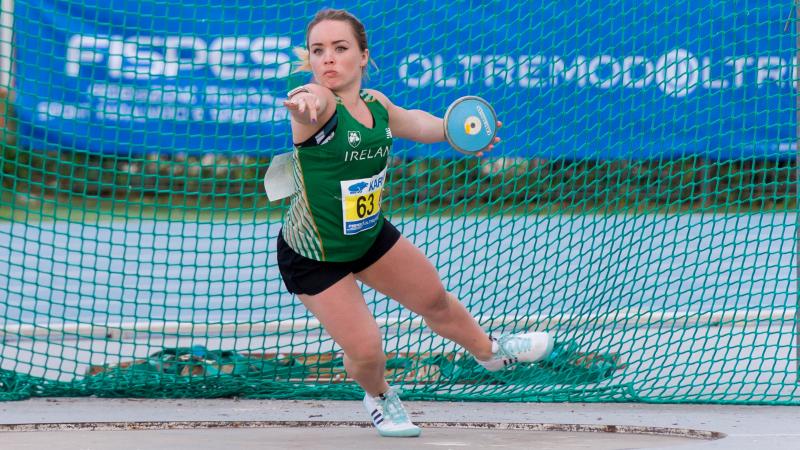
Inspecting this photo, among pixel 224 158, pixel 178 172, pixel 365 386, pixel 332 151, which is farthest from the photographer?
pixel 178 172

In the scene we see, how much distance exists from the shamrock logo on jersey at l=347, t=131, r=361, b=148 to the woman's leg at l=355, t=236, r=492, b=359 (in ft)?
1.56

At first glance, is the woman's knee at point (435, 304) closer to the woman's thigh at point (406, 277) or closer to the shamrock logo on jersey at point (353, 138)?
the woman's thigh at point (406, 277)

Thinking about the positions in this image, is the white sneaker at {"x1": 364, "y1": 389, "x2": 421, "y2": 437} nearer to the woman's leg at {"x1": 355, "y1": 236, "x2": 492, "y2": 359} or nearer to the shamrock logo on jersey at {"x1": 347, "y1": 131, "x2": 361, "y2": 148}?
the woman's leg at {"x1": 355, "y1": 236, "x2": 492, "y2": 359}

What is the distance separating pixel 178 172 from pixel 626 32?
375cm

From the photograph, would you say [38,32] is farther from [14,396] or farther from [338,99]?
[338,99]

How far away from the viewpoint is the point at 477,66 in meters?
6.60

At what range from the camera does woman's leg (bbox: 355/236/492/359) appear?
4586 millimetres

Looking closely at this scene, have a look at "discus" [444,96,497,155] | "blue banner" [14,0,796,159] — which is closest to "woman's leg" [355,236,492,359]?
"discus" [444,96,497,155]

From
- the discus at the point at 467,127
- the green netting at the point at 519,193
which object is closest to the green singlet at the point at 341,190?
the discus at the point at 467,127

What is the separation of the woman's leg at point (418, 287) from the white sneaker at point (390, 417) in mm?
340

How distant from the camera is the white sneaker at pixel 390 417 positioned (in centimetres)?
471

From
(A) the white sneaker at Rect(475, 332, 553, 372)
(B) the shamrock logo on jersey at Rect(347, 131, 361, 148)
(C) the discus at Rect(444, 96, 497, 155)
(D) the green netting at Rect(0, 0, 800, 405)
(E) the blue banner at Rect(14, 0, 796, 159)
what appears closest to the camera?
(B) the shamrock logo on jersey at Rect(347, 131, 361, 148)

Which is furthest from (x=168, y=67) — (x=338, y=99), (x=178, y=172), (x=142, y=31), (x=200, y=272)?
(x=200, y=272)

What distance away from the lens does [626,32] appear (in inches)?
255
